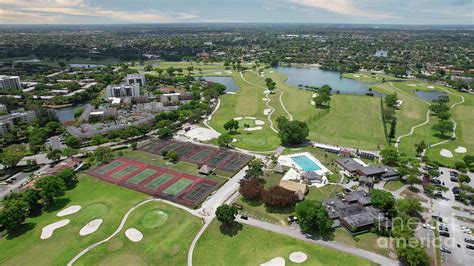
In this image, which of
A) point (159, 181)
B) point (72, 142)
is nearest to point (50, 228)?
point (159, 181)

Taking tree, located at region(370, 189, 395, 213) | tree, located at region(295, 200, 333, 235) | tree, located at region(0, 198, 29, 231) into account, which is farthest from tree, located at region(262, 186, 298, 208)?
tree, located at region(0, 198, 29, 231)

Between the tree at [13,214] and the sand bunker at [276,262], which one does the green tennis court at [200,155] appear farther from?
the sand bunker at [276,262]

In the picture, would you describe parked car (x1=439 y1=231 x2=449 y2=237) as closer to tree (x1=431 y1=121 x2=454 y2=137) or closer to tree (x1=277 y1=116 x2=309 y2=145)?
tree (x1=277 y1=116 x2=309 y2=145)

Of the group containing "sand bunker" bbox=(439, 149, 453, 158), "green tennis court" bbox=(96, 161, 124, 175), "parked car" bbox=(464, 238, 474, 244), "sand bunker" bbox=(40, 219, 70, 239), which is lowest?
"sand bunker" bbox=(40, 219, 70, 239)

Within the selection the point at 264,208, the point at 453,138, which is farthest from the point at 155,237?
the point at 453,138

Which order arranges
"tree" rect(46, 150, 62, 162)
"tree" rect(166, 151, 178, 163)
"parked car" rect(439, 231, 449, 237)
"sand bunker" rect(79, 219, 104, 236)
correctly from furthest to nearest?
"tree" rect(166, 151, 178, 163), "tree" rect(46, 150, 62, 162), "sand bunker" rect(79, 219, 104, 236), "parked car" rect(439, 231, 449, 237)

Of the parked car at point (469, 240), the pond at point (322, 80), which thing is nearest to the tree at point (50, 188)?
the parked car at point (469, 240)

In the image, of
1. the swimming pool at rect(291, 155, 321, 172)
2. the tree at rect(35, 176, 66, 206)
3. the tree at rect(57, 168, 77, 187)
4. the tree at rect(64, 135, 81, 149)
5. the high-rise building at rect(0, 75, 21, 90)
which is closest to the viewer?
the tree at rect(35, 176, 66, 206)
